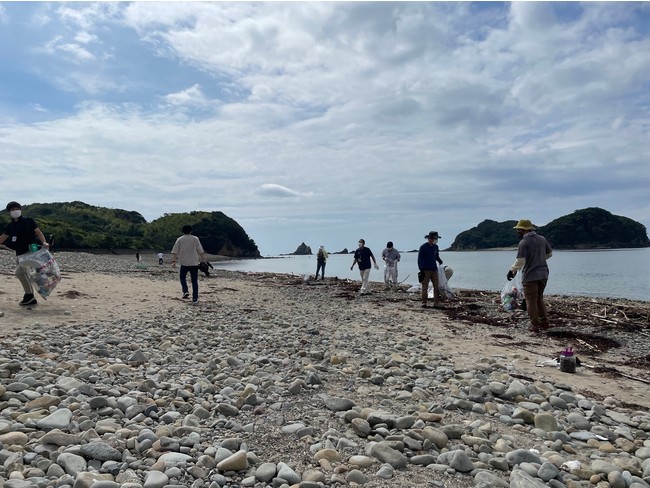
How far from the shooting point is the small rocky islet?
339 cm

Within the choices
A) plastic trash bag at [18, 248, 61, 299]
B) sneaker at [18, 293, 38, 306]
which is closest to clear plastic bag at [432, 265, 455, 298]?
plastic trash bag at [18, 248, 61, 299]

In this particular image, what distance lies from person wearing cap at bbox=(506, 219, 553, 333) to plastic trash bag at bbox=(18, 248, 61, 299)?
36.2ft

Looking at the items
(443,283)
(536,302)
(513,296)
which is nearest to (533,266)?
(536,302)

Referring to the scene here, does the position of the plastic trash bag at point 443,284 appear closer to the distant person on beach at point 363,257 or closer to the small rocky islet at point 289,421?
the distant person on beach at point 363,257

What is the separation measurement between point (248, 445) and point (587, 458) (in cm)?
312

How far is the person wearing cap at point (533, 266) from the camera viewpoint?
34.6 ft

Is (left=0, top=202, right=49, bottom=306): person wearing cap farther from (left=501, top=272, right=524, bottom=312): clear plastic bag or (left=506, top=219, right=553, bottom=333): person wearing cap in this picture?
(left=501, top=272, right=524, bottom=312): clear plastic bag

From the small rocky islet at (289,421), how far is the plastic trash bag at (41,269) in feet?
9.16

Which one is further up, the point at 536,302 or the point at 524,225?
the point at 524,225

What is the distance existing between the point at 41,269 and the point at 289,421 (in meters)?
8.46

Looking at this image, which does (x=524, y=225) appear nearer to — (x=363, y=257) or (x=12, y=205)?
(x=363, y=257)

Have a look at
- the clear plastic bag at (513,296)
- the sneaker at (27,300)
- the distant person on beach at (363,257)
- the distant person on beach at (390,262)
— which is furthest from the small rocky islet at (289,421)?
the distant person on beach at (390,262)

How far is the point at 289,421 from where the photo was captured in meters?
4.42

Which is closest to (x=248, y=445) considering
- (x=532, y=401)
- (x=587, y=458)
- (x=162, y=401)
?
(x=162, y=401)
